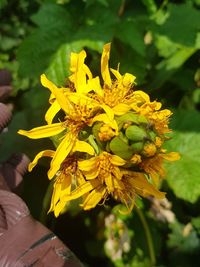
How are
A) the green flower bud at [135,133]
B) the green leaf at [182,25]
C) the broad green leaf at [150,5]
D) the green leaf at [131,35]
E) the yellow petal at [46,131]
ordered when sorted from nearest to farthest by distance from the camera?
the green flower bud at [135,133] → the yellow petal at [46,131] → the green leaf at [131,35] → the green leaf at [182,25] → the broad green leaf at [150,5]

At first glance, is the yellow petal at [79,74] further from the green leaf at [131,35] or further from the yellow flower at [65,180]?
the green leaf at [131,35]

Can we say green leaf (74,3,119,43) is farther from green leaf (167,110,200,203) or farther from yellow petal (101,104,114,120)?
yellow petal (101,104,114,120)

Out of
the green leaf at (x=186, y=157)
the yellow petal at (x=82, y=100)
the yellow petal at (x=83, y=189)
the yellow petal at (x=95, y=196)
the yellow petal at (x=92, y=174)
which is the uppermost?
the yellow petal at (x=82, y=100)

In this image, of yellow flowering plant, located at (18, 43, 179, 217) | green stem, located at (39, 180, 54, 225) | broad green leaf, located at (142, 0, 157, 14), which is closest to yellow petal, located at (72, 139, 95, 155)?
yellow flowering plant, located at (18, 43, 179, 217)

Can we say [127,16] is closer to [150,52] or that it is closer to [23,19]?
[150,52]

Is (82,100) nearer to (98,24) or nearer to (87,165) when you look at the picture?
(87,165)

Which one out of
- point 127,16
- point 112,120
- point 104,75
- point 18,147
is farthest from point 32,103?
point 112,120

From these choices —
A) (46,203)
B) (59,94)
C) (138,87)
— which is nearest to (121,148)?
(59,94)

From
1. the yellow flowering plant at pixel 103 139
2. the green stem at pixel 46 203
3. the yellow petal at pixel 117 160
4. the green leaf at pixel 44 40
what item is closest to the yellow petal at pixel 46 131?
the yellow flowering plant at pixel 103 139
